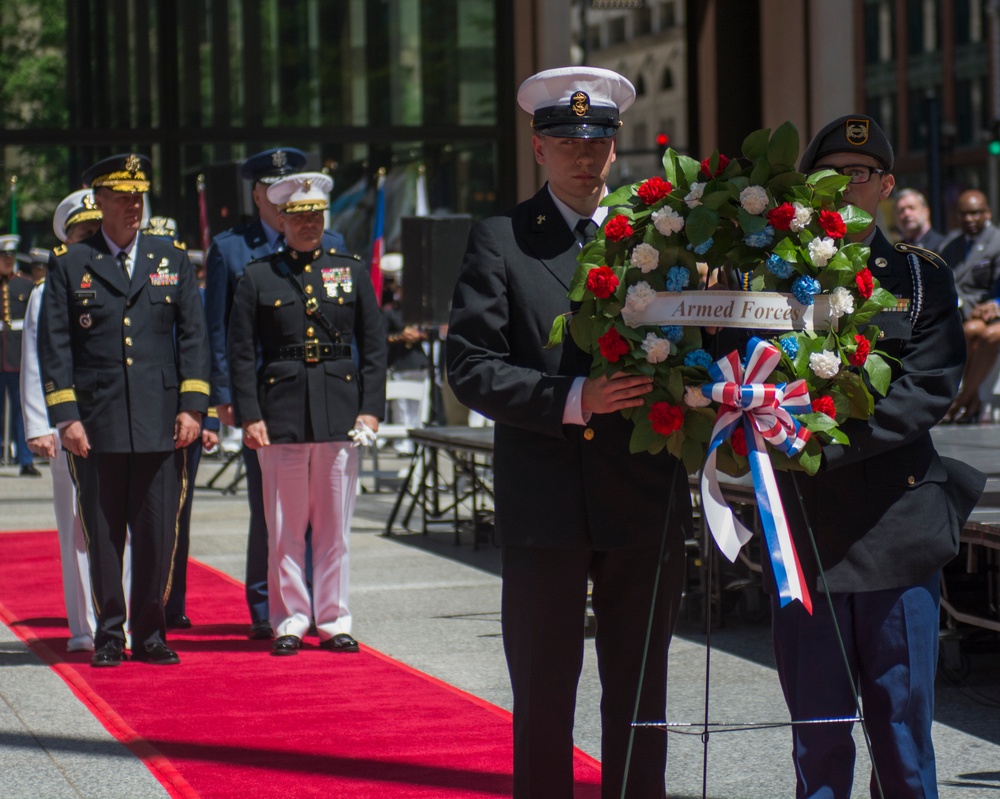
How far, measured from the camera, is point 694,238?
3.87 m

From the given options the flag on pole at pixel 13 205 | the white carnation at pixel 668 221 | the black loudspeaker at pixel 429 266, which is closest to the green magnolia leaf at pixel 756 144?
the white carnation at pixel 668 221

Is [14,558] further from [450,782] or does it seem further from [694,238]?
[694,238]

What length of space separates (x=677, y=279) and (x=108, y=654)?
428 centimetres

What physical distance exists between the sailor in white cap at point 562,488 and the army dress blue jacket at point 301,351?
137 inches

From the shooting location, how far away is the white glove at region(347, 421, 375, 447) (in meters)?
7.75

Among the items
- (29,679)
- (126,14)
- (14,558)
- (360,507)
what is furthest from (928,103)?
(29,679)

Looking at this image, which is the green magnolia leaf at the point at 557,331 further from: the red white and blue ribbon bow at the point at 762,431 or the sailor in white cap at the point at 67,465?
the sailor in white cap at the point at 67,465

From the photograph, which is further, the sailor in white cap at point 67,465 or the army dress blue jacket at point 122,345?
the sailor in white cap at point 67,465

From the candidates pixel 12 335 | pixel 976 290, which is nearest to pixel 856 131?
pixel 976 290

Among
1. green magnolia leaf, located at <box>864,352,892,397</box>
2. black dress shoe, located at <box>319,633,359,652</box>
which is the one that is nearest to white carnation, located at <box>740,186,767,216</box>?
green magnolia leaf, located at <box>864,352,892,397</box>

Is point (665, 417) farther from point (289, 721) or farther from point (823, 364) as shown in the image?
point (289, 721)

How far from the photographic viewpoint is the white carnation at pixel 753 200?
12.7ft

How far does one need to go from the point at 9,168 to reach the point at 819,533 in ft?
52.2

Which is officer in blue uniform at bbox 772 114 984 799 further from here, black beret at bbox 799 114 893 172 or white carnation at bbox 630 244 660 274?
white carnation at bbox 630 244 660 274
